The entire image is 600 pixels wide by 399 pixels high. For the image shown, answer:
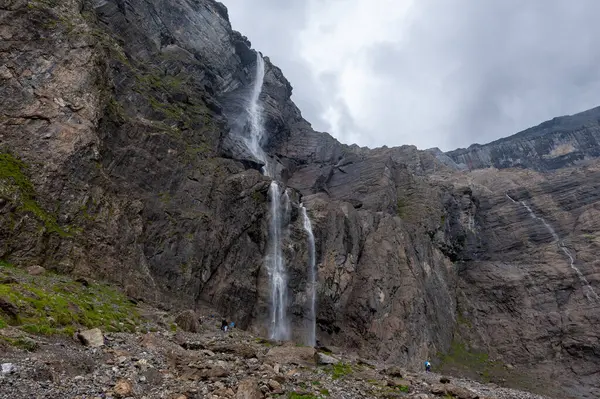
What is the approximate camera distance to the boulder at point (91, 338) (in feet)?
53.6

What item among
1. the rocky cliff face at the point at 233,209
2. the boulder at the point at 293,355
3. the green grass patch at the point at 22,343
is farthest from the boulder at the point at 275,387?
the rocky cliff face at the point at 233,209

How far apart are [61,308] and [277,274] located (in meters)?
39.8

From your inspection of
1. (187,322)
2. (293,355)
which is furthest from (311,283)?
(293,355)

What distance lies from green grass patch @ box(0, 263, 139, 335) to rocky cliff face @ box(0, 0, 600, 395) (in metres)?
7.44

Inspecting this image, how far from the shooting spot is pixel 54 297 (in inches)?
814

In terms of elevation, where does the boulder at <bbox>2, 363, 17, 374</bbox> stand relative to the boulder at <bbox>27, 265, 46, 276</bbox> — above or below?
below

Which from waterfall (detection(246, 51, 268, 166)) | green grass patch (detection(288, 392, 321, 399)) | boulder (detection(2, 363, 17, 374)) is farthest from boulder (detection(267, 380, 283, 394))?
waterfall (detection(246, 51, 268, 166))

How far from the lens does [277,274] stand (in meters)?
58.1

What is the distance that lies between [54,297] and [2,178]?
17232 millimetres

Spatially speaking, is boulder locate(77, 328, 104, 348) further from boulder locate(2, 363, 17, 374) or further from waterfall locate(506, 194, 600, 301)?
waterfall locate(506, 194, 600, 301)

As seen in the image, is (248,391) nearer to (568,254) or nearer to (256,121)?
(568,254)

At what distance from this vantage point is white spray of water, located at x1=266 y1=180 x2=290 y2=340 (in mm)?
54781

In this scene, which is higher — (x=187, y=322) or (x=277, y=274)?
(x=277, y=274)

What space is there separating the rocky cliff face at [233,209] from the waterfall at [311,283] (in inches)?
45.4
